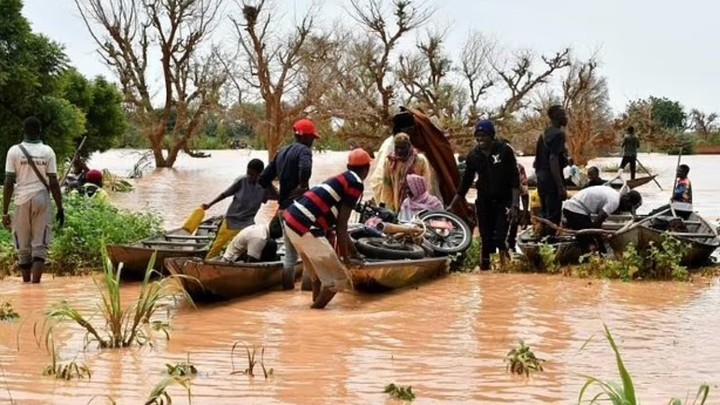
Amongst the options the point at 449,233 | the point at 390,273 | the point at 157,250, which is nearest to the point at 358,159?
the point at 390,273

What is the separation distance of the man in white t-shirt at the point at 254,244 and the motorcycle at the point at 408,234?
84cm

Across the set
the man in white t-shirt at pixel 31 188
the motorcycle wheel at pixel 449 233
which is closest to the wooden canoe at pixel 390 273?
the motorcycle wheel at pixel 449 233

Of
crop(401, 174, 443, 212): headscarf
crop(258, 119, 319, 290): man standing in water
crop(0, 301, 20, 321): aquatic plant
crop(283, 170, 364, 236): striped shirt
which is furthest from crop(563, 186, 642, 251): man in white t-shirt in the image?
crop(0, 301, 20, 321): aquatic plant

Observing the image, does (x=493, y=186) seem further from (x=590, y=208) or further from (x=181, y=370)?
(x=181, y=370)

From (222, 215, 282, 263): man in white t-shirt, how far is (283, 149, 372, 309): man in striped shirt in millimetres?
1160

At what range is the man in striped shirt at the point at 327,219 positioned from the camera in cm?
830

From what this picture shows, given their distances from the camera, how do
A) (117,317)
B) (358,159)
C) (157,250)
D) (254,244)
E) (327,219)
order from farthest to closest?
(157,250) < (254,244) < (327,219) < (358,159) < (117,317)

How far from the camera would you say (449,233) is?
37.3ft

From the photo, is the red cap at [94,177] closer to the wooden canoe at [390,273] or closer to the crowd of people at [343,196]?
the crowd of people at [343,196]

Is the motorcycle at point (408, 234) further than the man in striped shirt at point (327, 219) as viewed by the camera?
Yes

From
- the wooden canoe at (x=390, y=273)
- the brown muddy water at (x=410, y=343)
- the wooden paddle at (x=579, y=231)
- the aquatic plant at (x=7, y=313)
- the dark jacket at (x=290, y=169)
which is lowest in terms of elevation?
the aquatic plant at (x=7, y=313)

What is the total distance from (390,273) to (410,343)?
2283 mm

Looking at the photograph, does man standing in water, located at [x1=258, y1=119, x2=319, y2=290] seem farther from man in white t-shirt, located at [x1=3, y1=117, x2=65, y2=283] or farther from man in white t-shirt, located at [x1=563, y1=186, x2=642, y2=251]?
man in white t-shirt, located at [x1=563, y1=186, x2=642, y2=251]

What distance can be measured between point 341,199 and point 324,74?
83.7 ft
